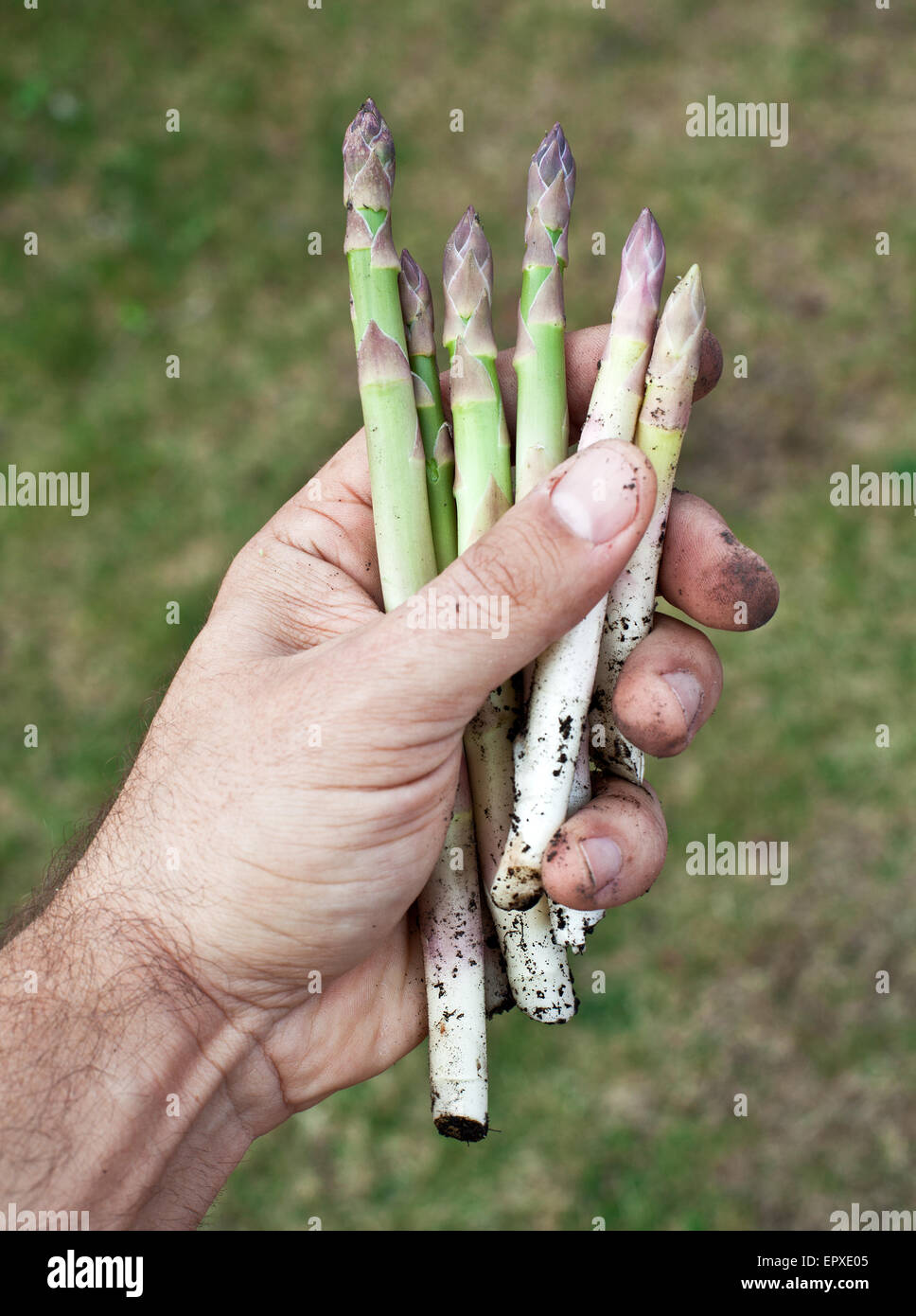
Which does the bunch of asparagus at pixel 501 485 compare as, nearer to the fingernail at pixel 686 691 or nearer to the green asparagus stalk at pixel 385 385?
the green asparagus stalk at pixel 385 385

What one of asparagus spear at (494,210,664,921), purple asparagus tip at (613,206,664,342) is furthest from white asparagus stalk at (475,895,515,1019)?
purple asparagus tip at (613,206,664,342)

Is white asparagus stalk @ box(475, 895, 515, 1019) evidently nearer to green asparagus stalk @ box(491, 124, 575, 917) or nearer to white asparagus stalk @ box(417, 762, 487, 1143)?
white asparagus stalk @ box(417, 762, 487, 1143)

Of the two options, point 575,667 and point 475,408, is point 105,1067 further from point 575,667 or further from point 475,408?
point 475,408

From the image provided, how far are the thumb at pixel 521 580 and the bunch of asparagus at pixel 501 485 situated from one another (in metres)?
0.29

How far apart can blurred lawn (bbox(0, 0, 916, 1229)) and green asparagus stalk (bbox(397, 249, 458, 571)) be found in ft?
7.32

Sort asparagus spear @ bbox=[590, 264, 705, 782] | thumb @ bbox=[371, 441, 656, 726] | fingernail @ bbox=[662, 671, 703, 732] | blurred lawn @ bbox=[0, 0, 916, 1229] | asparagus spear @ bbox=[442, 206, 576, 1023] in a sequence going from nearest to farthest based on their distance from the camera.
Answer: thumb @ bbox=[371, 441, 656, 726] → asparagus spear @ bbox=[590, 264, 705, 782] → fingernail @ bbox=[662, 671, 703, 732] → asparagus spear @ bbox=[442, 206, 576, 1023] → blurred lawn @ bbox=[0, 0, 916, 1229]

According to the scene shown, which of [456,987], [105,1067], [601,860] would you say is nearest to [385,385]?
[601,860]

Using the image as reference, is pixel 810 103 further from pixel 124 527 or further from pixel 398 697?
pixel 398 697

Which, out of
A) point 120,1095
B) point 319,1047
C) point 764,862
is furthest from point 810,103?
point 120,1095

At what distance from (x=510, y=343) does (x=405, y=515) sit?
10.4ft

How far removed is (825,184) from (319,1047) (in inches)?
207

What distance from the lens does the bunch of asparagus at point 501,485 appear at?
2.87 meters

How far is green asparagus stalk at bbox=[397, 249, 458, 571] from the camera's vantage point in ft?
10.3

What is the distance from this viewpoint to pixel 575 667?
2.90m
